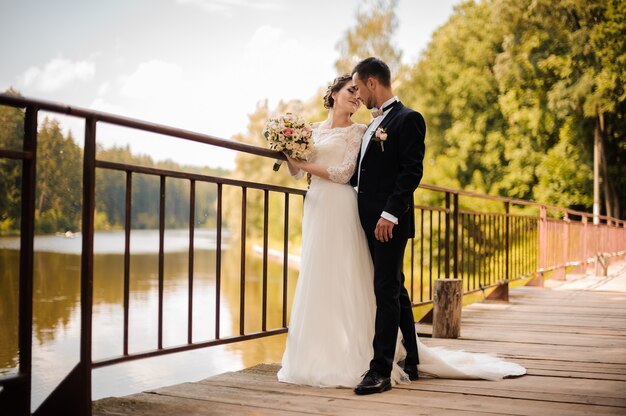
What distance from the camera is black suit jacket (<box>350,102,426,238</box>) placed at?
311 centimetres

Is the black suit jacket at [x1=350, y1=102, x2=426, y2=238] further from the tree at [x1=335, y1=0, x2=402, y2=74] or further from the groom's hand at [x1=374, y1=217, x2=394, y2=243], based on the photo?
the tree at [x1=335, y1=0, x2=402, y2=74]

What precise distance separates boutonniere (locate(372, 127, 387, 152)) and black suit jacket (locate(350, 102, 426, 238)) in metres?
0.02

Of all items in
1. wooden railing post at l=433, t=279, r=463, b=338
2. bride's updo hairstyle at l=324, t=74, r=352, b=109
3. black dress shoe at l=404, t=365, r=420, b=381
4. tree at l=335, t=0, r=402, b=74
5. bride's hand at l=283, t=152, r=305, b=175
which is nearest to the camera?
black dress shoe at l=404, t=365, r=420, b=381

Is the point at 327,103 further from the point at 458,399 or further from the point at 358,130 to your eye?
the point at 458,399

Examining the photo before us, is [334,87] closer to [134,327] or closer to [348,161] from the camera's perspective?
[348,161]

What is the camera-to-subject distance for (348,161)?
3488 mm

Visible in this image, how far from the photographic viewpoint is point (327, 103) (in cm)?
378

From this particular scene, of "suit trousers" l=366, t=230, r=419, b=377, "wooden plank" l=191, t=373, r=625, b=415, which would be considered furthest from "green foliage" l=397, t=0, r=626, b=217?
"wooden plank" l=191, t=373, r=625, b=415

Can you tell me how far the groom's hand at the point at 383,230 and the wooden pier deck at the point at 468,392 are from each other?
72cm

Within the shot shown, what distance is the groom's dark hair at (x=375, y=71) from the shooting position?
329cm

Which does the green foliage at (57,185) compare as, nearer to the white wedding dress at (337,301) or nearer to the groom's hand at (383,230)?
the white wedding dress at (337,301)

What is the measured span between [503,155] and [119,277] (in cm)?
1646

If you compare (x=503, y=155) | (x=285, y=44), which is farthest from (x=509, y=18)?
(x=285, y=44)

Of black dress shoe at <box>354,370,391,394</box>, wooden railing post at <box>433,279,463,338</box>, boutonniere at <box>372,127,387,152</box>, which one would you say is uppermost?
boutonniere at <box>372,127,387,152</box>
